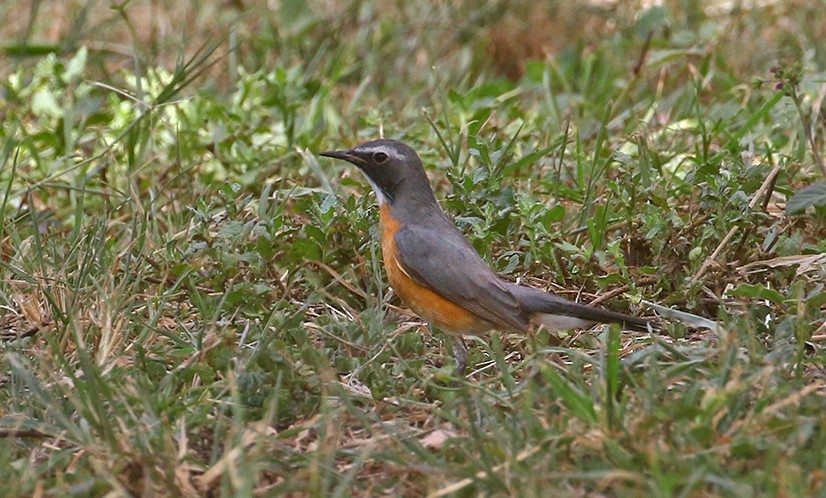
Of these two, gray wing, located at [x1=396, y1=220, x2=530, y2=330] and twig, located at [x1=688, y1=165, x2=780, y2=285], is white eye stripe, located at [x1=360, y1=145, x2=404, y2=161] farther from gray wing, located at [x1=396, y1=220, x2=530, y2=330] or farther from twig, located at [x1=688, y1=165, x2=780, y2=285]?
twig, located at [x1=688, y1=165, x2=780, y2=285]

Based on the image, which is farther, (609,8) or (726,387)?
(609,8)

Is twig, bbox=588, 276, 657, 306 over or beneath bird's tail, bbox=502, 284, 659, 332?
beneath

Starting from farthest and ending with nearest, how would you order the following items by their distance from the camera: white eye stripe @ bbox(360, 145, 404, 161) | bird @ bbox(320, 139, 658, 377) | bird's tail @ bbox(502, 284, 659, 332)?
white eye stripe @ bbox(360, 145, 404, 161)
bird @ bbox(320, 139, 658, 377)
bird's tail @ bbox(502, 284, 659, 332)

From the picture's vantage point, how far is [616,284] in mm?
5961

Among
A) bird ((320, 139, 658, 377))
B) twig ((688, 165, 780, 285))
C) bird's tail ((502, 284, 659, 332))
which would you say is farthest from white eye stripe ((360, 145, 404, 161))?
twig ((688, 165, 780, 285))

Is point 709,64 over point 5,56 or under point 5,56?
under

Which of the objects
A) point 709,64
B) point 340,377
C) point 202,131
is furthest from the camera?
point 709,64

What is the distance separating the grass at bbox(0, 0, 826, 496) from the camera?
13.2 feet

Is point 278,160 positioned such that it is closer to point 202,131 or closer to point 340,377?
point 202,131

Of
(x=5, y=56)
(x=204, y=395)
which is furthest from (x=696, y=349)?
(x=5, y=56)

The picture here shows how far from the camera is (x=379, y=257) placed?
243 inches

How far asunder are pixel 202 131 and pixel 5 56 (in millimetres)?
2746

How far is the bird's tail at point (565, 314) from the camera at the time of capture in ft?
17.6

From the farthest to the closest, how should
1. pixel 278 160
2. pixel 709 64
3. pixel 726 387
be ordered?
1. pixel 709 64
2. pixel 278 160
3. pixel 726 387
